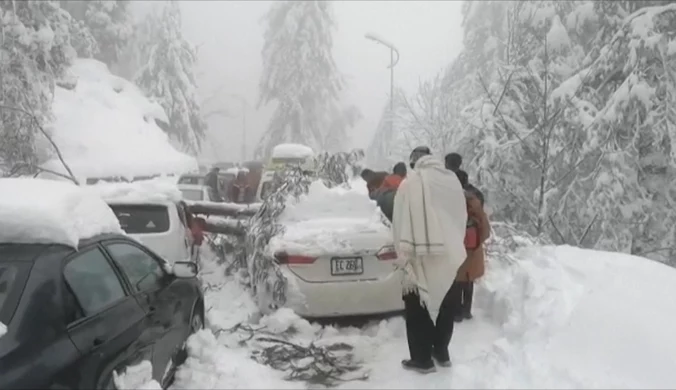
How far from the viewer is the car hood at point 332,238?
6.58 metres

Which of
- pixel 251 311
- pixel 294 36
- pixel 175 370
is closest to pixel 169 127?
pixel 294 36

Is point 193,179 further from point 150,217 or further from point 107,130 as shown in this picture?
point 150,217

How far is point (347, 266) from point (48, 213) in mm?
3543

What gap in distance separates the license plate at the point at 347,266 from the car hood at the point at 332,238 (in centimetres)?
7

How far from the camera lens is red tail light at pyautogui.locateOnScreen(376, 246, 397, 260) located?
22.0 ft

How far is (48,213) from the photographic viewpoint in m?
3.55

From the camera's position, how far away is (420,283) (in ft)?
16.7

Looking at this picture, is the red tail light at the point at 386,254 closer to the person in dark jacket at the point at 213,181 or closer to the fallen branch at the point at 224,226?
the fallen branch at the point at 224,226

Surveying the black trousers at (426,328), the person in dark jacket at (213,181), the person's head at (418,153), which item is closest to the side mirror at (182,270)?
the black trousers at (426,328)

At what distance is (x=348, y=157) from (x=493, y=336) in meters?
5.40

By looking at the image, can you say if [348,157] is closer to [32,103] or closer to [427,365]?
[427,365]

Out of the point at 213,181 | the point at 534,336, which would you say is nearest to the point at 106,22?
the point at 213,181

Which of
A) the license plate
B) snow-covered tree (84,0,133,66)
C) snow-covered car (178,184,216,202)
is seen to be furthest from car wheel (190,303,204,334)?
snow-covered tree (84,0,133,66)

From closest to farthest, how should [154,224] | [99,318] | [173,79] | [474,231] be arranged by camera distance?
[99,318] < [474,231] < [154,224] < [173,79]
